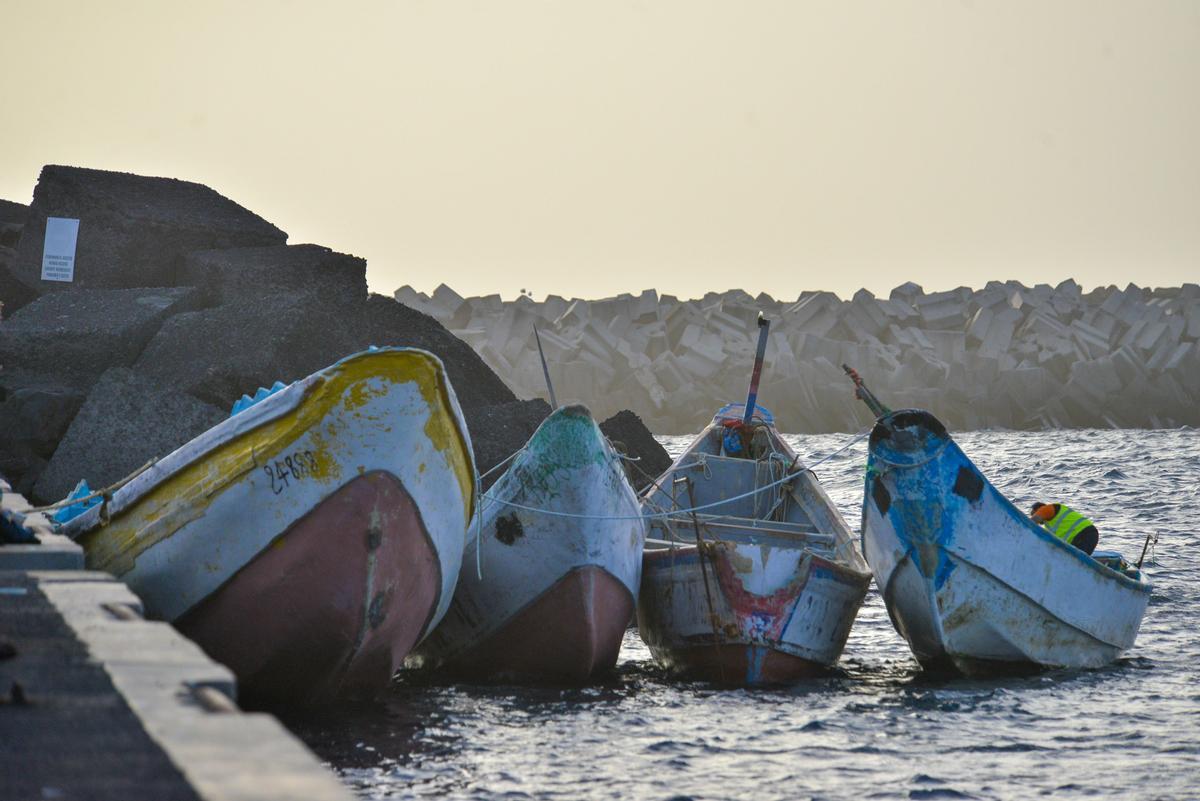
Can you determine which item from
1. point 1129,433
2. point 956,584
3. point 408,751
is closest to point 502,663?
point 408,751

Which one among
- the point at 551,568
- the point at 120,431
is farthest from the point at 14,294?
the point at 551,568

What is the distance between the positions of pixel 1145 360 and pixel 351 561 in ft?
156

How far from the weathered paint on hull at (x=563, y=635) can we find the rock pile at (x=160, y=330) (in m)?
4.11

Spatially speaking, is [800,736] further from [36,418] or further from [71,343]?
[71,343]

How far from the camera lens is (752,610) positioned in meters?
11.1

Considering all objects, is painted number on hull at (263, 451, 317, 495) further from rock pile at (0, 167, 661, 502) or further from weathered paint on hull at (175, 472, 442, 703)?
rock pile at (0, 167, 661, 502)

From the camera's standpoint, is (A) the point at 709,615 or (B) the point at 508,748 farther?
(A) the point at 709,615

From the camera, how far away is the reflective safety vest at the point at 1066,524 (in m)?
13.0

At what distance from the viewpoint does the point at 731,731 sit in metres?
9.81

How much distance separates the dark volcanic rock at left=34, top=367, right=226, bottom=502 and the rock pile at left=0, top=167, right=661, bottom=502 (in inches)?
0.5

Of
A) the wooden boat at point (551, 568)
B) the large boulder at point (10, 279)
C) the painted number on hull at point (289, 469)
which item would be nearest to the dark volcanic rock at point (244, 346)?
the large boulder at point (10, 279)

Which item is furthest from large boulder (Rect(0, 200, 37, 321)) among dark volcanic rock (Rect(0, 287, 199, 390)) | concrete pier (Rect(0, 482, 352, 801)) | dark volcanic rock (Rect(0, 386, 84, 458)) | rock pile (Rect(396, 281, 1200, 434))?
rock pile (Rect(396, 281, 1200, 434))

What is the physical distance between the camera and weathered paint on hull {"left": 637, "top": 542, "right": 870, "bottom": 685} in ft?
36.4

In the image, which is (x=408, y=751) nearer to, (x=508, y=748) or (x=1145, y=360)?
(x=508, y=748)
